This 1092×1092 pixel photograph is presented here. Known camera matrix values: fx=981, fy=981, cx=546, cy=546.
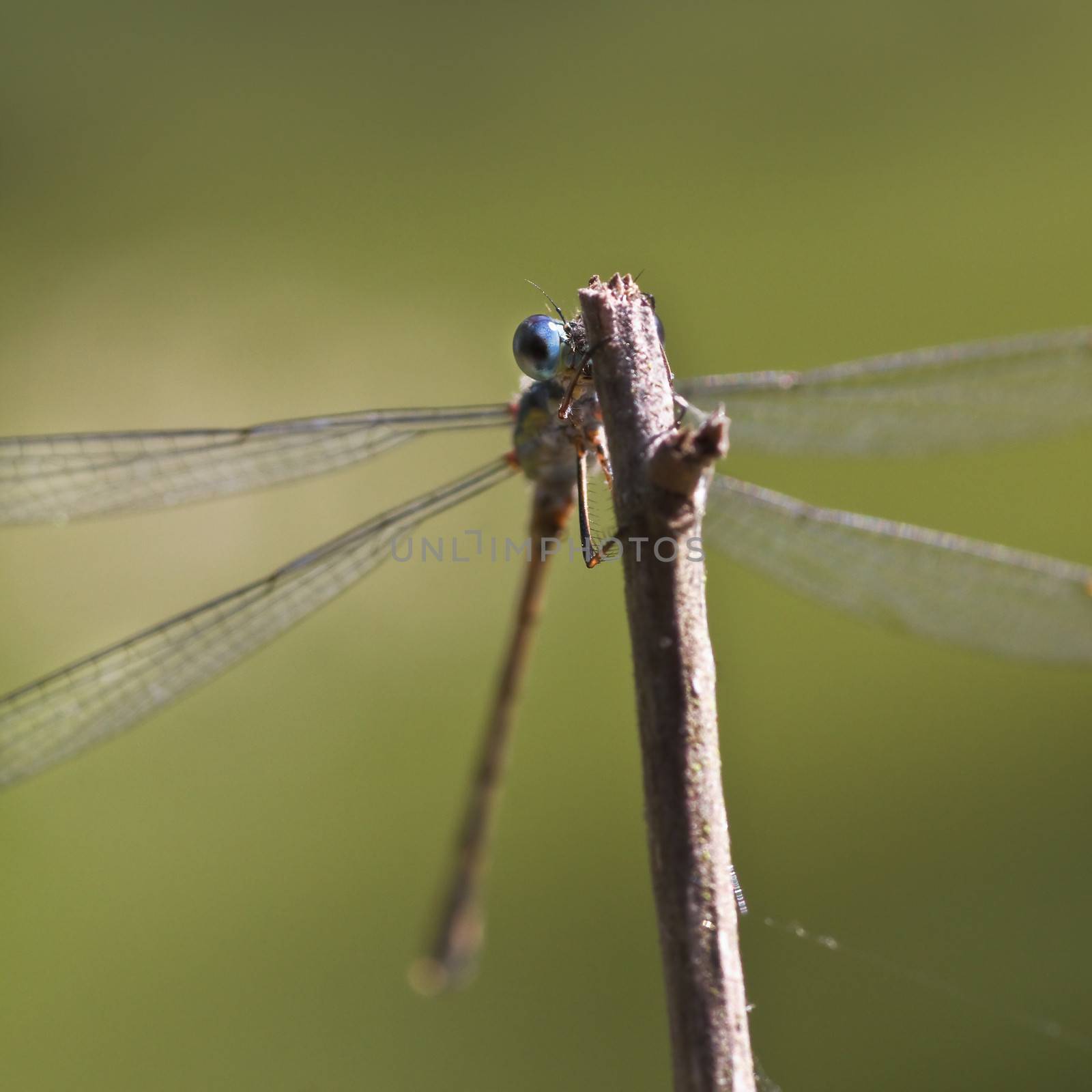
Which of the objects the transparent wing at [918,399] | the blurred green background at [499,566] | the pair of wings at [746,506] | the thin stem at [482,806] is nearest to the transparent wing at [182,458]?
the pair of wings at [746,506]

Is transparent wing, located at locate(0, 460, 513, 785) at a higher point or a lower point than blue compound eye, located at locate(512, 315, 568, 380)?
lower

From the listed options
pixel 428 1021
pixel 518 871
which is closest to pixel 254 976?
pixel 428 1021

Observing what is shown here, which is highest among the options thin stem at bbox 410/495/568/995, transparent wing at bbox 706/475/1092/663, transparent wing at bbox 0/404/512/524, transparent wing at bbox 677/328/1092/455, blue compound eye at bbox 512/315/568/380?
blue compound eye at bbox 512/315/568/380

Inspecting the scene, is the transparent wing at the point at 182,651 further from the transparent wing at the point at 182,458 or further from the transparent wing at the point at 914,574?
the transparent wing at the point at 914,574

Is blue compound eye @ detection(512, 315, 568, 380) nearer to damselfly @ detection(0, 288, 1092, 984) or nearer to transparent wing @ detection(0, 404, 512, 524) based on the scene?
damselfly @ detection(0, 288, 1092, 984)

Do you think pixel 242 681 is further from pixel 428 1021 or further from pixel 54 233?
pixel 54 233

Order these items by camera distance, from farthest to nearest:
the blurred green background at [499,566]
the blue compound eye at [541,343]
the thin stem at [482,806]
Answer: the blurred green background at [499,566] < the thin stem at [482,806] < the blue compound eye at [541,343]

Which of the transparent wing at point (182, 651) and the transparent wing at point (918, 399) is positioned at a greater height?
the transparent wing at point (918, 399)

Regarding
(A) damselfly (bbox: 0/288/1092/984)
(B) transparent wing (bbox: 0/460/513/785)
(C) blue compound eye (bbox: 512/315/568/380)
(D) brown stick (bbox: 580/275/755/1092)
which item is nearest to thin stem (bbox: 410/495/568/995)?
(A) damselfly (bbox: 0/288/1092/984)
